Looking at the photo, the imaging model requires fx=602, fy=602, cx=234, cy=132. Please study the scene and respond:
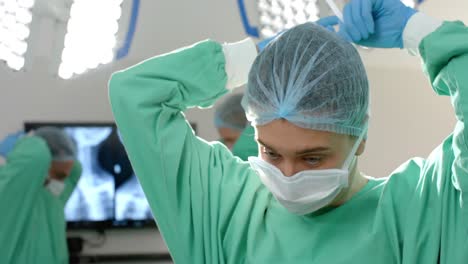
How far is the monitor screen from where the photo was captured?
405 cm

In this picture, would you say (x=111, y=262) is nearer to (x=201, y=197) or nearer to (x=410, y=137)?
(x=410, y=137)

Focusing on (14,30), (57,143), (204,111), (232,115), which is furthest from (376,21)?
(204,111)

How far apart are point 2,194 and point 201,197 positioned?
171 centimetres

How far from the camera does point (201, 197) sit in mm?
1364

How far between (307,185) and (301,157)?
0.06 metres

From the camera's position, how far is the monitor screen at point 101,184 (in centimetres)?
405

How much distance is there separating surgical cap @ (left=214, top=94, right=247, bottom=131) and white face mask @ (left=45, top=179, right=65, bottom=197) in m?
1.00

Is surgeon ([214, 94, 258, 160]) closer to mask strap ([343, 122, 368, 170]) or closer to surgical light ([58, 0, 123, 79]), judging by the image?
surgical light ([58, 0, 123, 79])

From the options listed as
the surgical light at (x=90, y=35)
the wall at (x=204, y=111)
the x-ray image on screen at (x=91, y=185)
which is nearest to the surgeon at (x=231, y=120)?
the wall at (x=204, y=111)

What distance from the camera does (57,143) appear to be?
3492 mm

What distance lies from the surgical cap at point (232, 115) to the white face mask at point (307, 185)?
207cm

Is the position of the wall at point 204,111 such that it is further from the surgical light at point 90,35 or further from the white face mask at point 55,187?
the surgical light at point 90,35

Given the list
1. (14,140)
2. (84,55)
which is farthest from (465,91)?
(14,140)

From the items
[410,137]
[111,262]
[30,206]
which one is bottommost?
[111,262]
